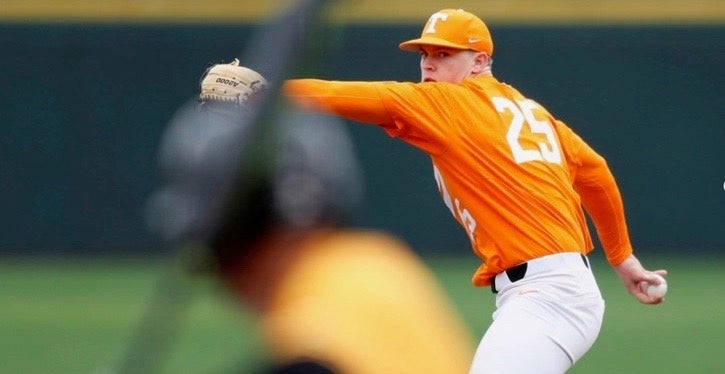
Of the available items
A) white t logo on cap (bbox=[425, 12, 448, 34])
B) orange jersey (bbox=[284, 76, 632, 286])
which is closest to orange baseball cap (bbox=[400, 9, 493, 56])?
white t logo on cap (bbox=[425, 12, 448, 34])

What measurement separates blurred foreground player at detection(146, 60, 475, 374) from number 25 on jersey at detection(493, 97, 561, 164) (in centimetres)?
287

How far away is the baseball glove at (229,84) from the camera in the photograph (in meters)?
2.54

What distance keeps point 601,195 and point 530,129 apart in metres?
0.52

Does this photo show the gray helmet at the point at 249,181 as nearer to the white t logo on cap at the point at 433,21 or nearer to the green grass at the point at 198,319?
the white t logo on cap at the point at 433,21

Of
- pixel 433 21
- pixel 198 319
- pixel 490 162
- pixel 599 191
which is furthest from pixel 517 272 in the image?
pixel 198 319

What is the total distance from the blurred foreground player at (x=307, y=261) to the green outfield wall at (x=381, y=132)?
11.5 meters

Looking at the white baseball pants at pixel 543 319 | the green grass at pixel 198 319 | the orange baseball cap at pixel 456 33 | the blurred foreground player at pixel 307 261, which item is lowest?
the green grass at pixel 198 319

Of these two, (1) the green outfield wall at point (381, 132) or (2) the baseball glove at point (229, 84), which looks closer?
(2) the baseball glove at point (229, 84)

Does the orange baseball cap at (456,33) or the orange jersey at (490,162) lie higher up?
the orange baseball cap at (456,33)

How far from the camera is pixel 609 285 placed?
41.3 feet

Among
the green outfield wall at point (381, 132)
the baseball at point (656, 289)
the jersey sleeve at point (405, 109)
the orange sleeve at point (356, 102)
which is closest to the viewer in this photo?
the orange sleeve at point (356, 102)

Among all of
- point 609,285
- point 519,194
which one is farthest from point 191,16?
point 519,194

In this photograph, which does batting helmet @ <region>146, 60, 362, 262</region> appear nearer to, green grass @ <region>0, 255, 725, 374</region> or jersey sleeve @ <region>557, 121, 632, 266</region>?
jersey sleeve @ <region>557, 121, 632, 266</region>

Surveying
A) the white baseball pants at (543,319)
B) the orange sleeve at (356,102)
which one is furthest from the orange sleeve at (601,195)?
the orange sleeve at (356,102)
